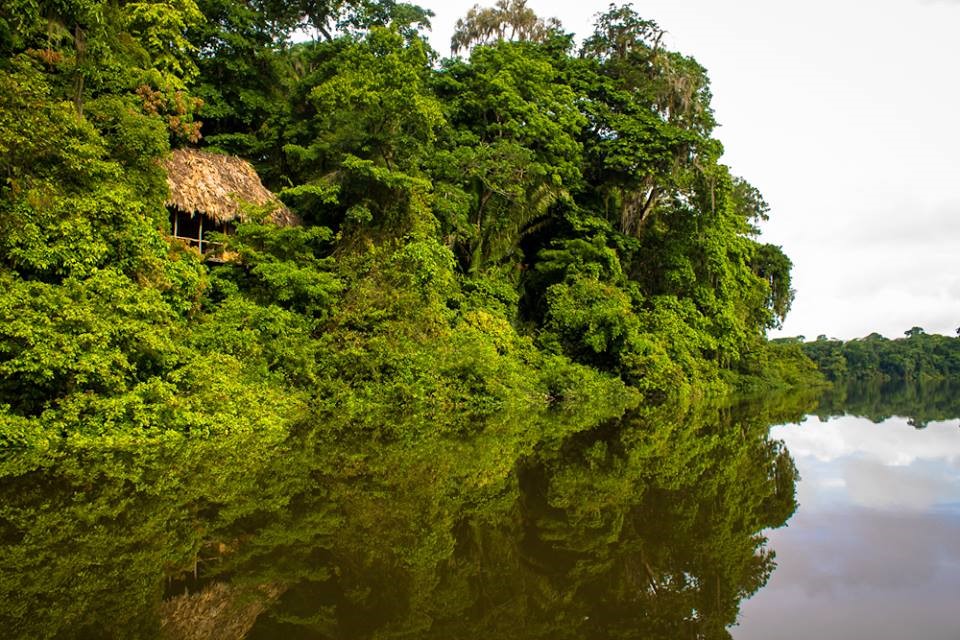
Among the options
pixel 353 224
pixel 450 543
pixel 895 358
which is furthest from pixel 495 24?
pixel 895 358

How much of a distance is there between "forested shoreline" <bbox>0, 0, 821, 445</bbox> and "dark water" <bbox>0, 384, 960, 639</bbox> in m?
2.36

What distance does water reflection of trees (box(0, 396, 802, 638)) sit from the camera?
11.8 feet

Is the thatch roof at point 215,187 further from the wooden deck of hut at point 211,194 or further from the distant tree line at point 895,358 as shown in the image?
the distant tree line at point 895,358

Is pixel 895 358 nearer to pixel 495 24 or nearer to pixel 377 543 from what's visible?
pixel 495 24

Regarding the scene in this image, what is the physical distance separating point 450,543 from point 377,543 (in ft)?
1.84

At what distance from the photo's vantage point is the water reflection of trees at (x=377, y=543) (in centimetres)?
359

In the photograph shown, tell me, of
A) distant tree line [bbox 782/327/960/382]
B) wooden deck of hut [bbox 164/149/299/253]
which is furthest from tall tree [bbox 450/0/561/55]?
distant tree line [bbox 782/327/960/382]

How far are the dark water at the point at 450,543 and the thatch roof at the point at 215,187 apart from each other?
832 centimetres

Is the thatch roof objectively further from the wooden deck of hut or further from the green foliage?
the green foliage

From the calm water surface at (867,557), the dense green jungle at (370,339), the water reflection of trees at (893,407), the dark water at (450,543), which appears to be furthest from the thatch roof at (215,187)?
the water reflection of trees at (893,407)

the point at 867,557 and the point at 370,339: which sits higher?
the point at 370,339

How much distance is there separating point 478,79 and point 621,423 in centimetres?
1451

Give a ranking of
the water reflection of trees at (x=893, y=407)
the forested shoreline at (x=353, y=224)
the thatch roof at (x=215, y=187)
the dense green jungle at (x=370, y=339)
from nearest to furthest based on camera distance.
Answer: the dense green jungle at (x=370, y=339)
the forested shoreline at (x=353, y=224)
the thatch roof at (x=215, y=187)
the water reflection of trees at (x=893, y=407)

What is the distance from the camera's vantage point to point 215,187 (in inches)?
640
